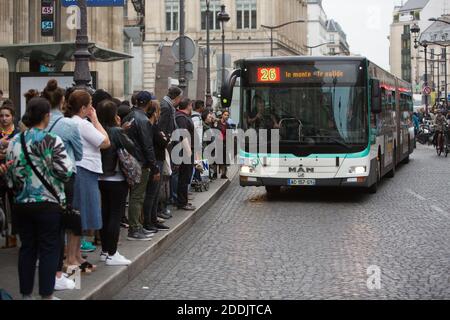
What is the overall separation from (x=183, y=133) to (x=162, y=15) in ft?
292

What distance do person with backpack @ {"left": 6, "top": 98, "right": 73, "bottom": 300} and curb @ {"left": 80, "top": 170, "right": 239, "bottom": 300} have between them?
535 mm

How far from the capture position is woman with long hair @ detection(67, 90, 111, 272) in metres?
8.09

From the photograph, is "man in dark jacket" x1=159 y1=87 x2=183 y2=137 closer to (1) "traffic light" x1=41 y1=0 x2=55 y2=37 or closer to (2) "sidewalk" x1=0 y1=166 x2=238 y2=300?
(2) "sidewalk" x1=0 y1=166 x2=238 y2=300

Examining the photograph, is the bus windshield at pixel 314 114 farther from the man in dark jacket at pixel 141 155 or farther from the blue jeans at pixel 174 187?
the man in dark jacket at pixel 141 155

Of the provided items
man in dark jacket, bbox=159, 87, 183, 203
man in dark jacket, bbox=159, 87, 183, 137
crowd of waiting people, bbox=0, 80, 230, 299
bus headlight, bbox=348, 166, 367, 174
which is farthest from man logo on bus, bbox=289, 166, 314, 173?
man in dark jacket, bbox=159, 87, 183, 137

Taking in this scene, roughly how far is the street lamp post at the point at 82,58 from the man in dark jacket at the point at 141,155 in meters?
1.13

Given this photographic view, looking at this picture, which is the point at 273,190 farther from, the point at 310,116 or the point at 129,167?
the point at 129,167

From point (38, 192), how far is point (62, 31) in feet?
85.6

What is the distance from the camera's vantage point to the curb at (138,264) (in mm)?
7505

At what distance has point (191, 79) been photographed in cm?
2400

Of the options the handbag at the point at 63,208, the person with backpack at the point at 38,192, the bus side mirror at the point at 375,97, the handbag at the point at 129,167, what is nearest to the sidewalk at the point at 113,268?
the person with backpack at the point at 38,192

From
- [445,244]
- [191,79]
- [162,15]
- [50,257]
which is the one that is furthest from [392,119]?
[162,15]

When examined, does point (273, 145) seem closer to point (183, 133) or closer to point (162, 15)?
point (183, 133)

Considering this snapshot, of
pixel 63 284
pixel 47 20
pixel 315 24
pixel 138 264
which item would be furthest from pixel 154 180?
Result: pixel 315 24
